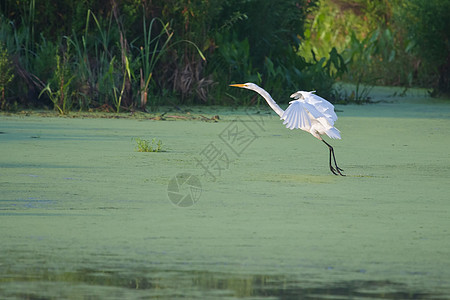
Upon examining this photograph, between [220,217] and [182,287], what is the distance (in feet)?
4.05

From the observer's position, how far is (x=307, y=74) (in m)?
11.4

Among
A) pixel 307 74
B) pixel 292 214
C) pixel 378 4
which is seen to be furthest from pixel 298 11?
pixel 292 214

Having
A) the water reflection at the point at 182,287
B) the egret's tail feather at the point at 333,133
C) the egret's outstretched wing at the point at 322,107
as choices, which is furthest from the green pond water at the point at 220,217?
the egret's outstretched wing at the point at 322,107

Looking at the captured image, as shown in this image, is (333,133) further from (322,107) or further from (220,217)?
(220,217)

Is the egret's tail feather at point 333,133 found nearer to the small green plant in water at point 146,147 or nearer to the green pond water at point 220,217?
the green pond water at point 220,217

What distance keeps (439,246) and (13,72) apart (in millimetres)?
6725

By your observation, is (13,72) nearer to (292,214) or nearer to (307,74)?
(307,74)

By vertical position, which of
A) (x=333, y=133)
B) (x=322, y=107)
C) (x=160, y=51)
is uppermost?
(x=322, y=107)

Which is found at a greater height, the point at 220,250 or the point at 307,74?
the point at 220,250
